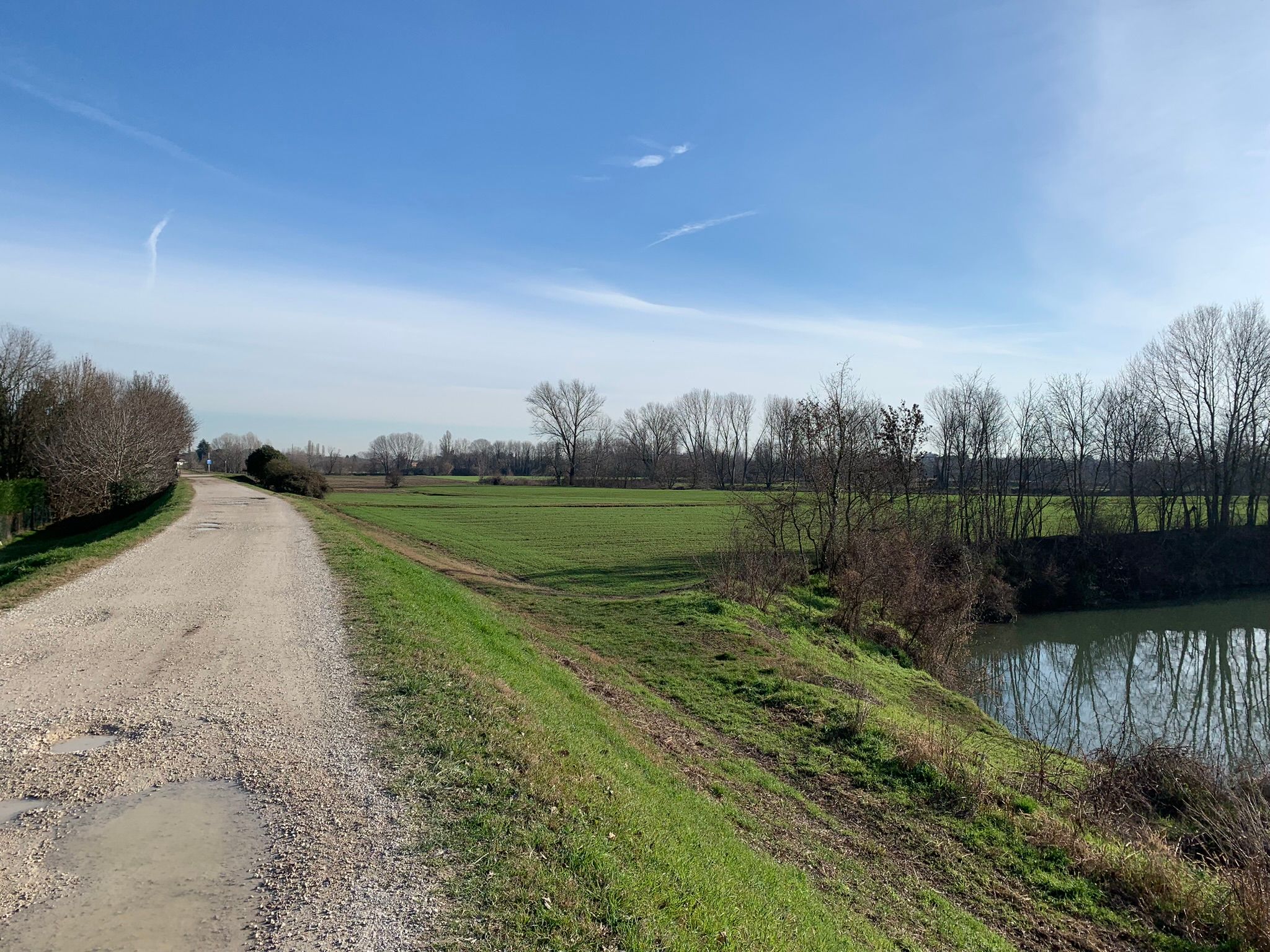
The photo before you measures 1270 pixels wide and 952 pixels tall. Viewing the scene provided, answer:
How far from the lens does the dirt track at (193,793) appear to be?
154 inches

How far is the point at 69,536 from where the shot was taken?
34219mm

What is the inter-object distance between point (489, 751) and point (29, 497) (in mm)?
47325

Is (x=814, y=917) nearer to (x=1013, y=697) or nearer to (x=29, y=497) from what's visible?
(x=1013, y=697)

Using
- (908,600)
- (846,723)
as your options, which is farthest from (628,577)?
(846,723)

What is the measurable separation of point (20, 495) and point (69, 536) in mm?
7485

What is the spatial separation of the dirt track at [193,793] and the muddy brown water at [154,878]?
0.04ft

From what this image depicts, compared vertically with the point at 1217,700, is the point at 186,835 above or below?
above

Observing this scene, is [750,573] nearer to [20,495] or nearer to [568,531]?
[568,531]

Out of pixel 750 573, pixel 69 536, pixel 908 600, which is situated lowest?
pixel 908 600

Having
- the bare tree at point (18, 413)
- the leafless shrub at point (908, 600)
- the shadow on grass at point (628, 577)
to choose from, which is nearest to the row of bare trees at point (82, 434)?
the bare tree at point (18, 413)

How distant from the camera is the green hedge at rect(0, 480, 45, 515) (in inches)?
1441

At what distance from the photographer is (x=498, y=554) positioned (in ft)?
96.8

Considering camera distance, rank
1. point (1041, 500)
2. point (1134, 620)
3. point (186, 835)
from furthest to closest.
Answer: point (1041, 500) → point (1134, 620) → point (186, 835)

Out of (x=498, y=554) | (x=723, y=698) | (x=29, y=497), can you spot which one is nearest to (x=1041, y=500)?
(x=498, y=554)
